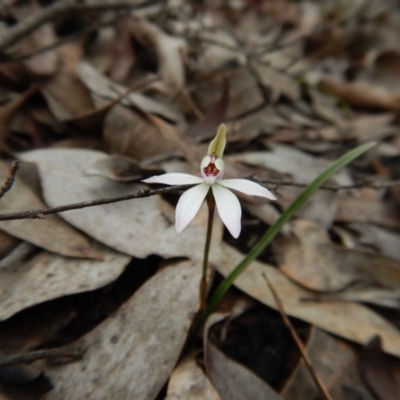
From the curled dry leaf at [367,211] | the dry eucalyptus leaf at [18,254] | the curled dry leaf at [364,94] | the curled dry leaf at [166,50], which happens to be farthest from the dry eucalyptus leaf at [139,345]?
the curled dry leaf at [364,94]

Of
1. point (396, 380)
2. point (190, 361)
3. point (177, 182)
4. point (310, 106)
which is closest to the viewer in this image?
point (177, 182)

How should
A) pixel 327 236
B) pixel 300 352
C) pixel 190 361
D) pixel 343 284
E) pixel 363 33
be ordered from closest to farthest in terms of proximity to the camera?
pixel 190 361
pixel 300 352
pixel 343 284
pixel 327 236
pixel 363 33

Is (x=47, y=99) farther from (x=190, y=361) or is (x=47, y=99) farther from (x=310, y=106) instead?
(x=310, y=106)

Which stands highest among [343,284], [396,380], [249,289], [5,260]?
[5,260]

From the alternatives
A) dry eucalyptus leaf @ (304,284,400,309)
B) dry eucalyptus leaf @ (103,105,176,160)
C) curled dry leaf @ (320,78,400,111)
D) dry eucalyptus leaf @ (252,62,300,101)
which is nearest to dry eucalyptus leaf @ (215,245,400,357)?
dry eucalyptus leaf @ (304,284,400,309)

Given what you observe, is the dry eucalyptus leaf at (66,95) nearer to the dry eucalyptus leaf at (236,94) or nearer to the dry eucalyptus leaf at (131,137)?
the dry eucalyptus leaf at (131,137)

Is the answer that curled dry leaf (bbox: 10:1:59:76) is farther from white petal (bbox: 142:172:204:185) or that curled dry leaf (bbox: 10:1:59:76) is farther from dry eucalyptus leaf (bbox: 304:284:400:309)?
dry eucalyptus leaf (bbox: 304:284:400:309)

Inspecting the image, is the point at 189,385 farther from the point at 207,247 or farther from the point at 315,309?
the point at 315,309

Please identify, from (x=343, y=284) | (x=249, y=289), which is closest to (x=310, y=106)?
(x=343, y=284)
